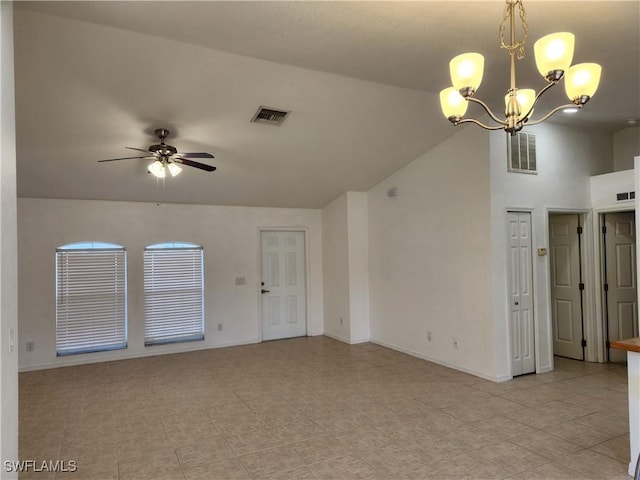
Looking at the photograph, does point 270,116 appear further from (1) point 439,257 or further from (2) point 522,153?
(2) point 522,153

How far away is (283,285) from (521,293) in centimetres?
392

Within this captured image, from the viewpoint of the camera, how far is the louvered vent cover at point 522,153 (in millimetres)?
4711

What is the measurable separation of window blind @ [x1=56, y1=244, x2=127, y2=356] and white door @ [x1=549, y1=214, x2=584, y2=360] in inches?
250

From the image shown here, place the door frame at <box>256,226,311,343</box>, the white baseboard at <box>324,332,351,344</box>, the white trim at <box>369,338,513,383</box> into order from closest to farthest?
the white trim at <box>369,338,513,383</box> < the white baseboard at <box>324,332,351,344</box> < the door frame at <box>256,226,311,343</box>

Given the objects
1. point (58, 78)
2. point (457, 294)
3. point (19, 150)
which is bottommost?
point (457, 294)

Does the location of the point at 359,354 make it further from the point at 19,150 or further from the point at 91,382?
the point at 19,150

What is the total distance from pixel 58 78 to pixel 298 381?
3903mm

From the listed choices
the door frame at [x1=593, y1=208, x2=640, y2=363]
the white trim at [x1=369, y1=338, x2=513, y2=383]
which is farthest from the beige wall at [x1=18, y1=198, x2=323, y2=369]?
the door frame at [x1=593, y1=208, x2=640, y2=363]

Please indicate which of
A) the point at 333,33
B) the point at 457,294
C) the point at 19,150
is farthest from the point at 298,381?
the point at 19,150

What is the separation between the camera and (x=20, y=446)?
126 inches

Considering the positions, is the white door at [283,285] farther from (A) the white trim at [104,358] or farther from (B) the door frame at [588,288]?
(B) the door frame at [588,288]

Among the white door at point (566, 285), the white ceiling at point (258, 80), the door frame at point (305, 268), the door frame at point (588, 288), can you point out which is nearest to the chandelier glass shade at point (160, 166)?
the white ceiling at point (258, 80)

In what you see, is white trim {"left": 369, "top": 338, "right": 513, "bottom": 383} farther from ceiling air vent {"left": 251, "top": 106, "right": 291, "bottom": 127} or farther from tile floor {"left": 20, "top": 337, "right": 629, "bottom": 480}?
ceiling air vent {"left": 251, "top": 106, "right": 291, "bottom": 127}

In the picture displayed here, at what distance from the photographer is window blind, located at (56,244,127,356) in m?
5.57
